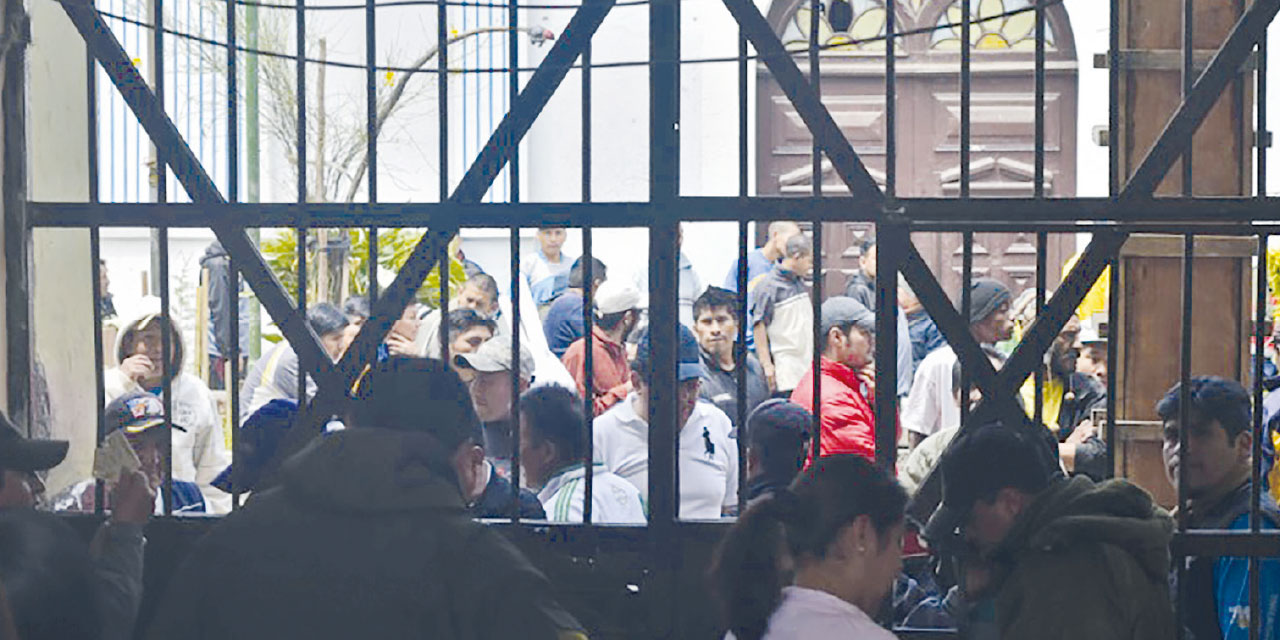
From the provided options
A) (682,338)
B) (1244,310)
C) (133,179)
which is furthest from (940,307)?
(133,179)

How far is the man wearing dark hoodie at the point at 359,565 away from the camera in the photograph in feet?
10.4

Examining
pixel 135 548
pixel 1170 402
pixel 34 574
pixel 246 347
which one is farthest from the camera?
pixel 246 347

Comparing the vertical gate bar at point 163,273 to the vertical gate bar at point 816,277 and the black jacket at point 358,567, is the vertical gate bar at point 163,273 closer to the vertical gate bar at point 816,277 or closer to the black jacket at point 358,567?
the black jacket at point 358,567

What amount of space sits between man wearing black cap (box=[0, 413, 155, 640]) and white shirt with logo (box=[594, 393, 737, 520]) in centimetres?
202

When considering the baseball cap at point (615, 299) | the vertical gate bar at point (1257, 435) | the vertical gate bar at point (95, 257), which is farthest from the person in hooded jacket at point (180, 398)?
the vertical gate bar at point (1257, 435)

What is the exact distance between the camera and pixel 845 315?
7.28 metres

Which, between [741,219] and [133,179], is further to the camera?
[133,179]

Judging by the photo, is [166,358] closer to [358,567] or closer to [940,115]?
[358,567]

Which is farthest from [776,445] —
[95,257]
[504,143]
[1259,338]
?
[95,257]

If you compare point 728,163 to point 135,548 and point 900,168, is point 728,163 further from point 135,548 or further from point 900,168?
point 135,548

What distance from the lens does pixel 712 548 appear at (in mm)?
4539

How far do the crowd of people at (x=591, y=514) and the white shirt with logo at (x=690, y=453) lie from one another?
10 mm

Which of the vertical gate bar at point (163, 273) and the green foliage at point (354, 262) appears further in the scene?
the green foliage at point (354, 262)

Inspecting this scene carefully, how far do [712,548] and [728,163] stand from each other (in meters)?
8.57
